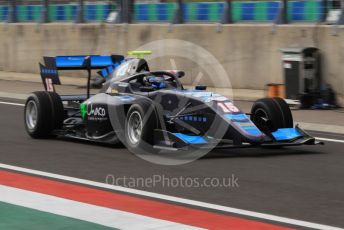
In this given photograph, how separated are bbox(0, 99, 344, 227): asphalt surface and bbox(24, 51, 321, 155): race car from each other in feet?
0.75

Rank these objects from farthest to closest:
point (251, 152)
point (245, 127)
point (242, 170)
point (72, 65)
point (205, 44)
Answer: point (205, 44) < point (72, 65) < point (251, 152) < point (245, 127) < point (242, 170)

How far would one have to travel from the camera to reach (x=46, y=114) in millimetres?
11859

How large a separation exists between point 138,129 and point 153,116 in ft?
1.34

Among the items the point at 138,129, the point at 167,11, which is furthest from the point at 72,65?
the point at 167,11

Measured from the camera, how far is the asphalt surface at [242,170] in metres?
7.50

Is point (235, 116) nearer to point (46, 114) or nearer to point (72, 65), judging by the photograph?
point (46, 114)

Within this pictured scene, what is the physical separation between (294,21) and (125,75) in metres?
7.13

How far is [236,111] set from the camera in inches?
403

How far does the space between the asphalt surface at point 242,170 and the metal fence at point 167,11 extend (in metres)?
5.48

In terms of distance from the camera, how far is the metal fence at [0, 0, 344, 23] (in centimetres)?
1756

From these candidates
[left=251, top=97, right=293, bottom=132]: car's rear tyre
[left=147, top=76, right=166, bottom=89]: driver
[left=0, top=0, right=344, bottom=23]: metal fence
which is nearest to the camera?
[left=251, top=97, right=293, bottom=132]: car's rear tyre

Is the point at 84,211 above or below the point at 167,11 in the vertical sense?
below

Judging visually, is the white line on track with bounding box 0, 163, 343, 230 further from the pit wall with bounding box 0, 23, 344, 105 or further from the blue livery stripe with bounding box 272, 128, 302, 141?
the pit wall with bounding box 0, 23, 344, 105

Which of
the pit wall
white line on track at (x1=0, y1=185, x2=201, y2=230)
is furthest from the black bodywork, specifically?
the pit wall
